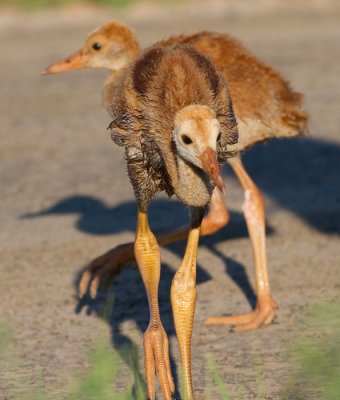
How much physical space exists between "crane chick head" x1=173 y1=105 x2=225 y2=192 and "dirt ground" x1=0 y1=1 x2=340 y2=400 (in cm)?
130

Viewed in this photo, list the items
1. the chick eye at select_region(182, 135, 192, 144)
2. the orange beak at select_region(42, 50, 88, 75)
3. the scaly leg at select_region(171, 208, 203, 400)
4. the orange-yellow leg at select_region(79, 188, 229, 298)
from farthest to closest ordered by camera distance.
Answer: the orange beak at select_region(42, 50, 88, 75) < the orange-yellow leg at select_region(79, 188, 229, 298) < the scaly leg at select_region(171, 208, 203, 400) < the chick eye at select_region(182, 135, 192, 144)

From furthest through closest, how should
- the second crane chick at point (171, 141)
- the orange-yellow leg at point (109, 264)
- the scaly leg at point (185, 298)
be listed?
the orange-yellow leg at point (109, 264) < the scaly leg at point (185, 298) < the second crane chick at point (171, 141)

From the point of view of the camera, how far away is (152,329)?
214 inches

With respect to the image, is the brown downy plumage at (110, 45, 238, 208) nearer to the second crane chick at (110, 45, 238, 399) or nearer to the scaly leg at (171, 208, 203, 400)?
the second crane chick at (110, 45, 238, 399)

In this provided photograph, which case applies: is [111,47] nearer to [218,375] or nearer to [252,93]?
[252,93]

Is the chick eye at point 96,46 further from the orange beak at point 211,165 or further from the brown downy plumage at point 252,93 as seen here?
the orange beak at point 211,165

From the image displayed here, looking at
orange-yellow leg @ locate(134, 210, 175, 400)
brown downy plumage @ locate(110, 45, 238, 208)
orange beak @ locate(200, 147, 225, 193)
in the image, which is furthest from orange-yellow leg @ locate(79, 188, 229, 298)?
orange beak @ locate(200, 147, 225, 193)

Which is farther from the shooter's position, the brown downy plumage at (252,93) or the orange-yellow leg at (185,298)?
the brown downy plumage at (252,93)

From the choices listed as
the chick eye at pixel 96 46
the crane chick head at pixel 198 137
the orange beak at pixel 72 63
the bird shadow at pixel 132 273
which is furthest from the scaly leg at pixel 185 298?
the orange beak at pixel 72 63

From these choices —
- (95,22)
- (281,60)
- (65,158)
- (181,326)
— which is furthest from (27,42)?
(181,326)

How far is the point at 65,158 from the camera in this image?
10.8 m

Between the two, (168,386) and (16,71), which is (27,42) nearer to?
(16,71)

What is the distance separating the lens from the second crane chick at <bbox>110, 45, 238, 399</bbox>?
4871 mm

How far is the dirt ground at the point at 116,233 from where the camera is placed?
618 cm
